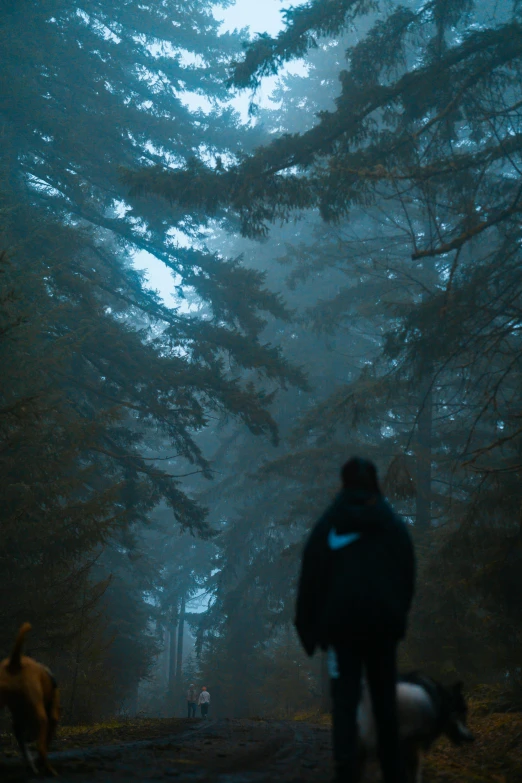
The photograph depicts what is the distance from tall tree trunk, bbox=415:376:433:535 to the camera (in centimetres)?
1778

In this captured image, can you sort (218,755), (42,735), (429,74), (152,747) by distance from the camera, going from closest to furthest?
(42,735) < (218,755) < (152,747) < (429,74)

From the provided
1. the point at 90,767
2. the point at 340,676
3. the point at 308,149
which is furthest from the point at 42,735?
the point at 308,149

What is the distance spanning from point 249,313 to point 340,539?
15.6 meters

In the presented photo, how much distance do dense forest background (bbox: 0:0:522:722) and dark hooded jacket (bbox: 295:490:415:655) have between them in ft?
12.3

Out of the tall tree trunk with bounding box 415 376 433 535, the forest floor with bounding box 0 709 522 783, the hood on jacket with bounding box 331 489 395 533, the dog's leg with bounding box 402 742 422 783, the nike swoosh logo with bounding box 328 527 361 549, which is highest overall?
the tall tree trunk with bounding box 415 376 433 535

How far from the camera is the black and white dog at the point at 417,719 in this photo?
409cm

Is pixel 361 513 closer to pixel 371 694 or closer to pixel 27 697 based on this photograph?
pixel 371 694

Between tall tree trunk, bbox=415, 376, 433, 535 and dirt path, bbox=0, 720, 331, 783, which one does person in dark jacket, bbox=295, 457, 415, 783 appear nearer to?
dirt path, bbox=0, 720, 331, 783

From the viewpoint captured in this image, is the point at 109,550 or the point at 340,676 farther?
the point at 109,550

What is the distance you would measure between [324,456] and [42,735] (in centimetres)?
1777

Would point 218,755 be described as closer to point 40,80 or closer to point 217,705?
point 40,80

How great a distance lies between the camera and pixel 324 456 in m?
22.4

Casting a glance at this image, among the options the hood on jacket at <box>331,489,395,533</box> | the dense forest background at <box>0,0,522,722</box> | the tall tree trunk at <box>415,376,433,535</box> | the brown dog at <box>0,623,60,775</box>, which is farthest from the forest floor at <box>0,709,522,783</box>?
the tall tree trunk at <box>415,376,433,535</box>

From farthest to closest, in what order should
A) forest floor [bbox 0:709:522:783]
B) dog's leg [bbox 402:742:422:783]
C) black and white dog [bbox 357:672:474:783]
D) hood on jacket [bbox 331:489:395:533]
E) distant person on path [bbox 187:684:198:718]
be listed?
distant person on path [bbox 187:684:198:718]
forest floor [bbox 0:709:522:783]
dog's leg [bbox 402:742:422:783]
black and white dog [bbox 357:672:474:783]
hood on jacket [bbox 331:489:395:533]
